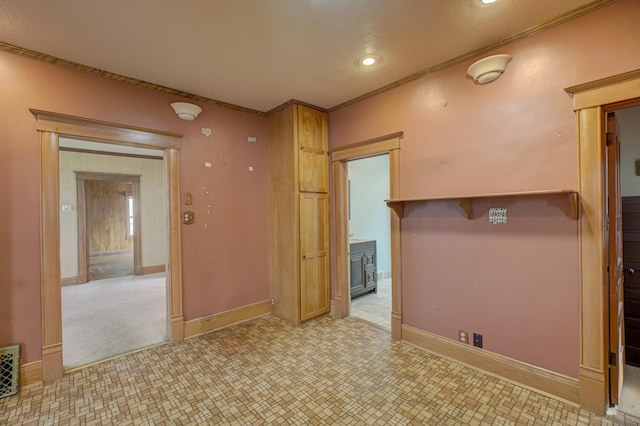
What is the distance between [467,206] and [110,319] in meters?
4.44

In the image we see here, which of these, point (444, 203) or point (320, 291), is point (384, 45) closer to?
point (444, 203)

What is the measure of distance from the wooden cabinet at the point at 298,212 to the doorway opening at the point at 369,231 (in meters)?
0.92

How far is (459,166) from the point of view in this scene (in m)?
2.56

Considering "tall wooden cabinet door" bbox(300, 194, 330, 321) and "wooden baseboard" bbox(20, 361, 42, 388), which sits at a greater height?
"tall wooden cabinet door" bbox(300, 194, 330, 321)

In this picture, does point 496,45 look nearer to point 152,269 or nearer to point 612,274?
point 612,274

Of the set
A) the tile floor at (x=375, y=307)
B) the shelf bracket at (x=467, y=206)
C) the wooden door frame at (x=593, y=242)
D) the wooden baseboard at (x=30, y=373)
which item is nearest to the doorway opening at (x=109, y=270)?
the wooden baseboard at (x=30, y=373)

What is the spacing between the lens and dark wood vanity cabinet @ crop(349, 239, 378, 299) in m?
4.48

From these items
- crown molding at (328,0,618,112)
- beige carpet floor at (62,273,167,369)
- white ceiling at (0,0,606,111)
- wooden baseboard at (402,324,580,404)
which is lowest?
beige carpet floor at (62,273,167,369)

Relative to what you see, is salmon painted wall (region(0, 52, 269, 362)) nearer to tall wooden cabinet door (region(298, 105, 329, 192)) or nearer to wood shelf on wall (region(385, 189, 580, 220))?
tall wooden cabinet door (region(298, 105, 329, 192))

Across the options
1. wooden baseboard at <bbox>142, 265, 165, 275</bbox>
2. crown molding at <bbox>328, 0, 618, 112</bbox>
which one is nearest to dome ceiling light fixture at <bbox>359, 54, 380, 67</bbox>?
crown molding at <bbox>328, 0, 618, 112</bbox>

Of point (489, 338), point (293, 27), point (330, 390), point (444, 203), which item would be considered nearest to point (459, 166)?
point (444, 203)

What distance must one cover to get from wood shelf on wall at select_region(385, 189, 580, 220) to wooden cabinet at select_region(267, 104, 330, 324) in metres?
1.09

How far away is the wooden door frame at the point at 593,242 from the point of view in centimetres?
191

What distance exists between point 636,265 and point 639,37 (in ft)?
6.24
